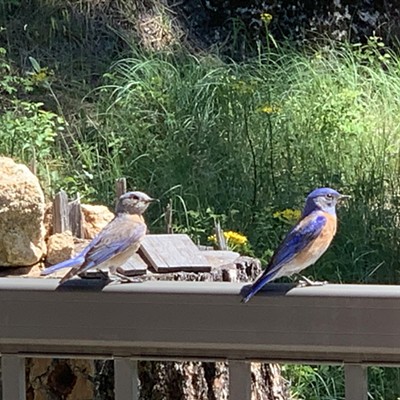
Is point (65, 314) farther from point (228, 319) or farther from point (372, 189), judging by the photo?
point (372, 189)

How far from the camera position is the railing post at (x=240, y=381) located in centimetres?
119

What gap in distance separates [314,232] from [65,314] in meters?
0.68

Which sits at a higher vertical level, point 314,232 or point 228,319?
point 314,232

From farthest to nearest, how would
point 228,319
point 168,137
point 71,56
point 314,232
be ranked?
point 71,56 < point 168,137 < point 314,232 < point 228,319

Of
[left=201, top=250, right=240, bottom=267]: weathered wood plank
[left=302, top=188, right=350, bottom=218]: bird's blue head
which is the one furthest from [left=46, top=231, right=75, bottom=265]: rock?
[left=302, top=188, right=350, bottom=218]: bird's blue head

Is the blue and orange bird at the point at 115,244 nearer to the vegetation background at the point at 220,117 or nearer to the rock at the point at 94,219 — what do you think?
the rock at the point at 94,219

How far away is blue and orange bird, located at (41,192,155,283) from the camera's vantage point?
1.84 metres

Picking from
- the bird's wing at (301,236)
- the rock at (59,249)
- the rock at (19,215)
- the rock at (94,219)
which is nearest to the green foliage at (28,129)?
the rock at (94,219)

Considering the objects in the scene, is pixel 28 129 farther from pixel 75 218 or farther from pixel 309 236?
pixel 309 236

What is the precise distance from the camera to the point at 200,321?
1.18m

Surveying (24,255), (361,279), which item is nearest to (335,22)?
(361,279)

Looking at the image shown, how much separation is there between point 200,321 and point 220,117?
4370mm

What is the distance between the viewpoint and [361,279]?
4223 mm

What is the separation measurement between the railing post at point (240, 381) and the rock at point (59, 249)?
178 cm
